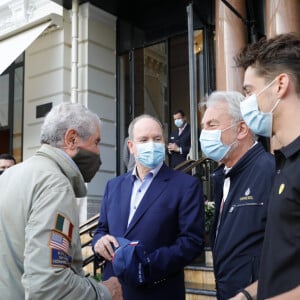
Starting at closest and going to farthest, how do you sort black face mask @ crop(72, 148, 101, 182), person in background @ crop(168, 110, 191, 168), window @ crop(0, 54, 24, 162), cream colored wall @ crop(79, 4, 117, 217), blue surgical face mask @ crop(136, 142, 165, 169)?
black face mask @ crop(72, 148, 101, 182) → blue surgical face mask @ crop(136, 142, 165, 169) → person in background @ crop(168, 110, 191, 168) → cream colored wall @ crop(79, 4, 117, 217) → window @ crop(0, 54, 24, 162)

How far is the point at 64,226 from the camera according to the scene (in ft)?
6.45

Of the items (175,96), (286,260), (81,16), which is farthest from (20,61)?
(286,260)

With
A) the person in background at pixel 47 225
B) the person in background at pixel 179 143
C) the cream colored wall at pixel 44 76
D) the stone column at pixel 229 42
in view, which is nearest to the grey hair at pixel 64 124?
the person in background at pixel 47 225

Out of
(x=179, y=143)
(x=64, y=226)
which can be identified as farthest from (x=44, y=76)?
(x=64, y=226)

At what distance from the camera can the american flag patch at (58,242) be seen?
1907 millimetres

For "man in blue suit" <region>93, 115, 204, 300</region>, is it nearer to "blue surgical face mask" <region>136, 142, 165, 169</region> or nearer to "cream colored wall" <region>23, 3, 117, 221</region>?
"blue surgical face mask" <region>136, 142, 165, 169</region>

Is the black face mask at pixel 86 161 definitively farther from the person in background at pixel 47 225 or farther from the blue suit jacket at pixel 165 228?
the blue suit jacket at pixel 165 228

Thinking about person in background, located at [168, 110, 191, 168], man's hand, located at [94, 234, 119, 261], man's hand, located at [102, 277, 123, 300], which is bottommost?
man's hand, located at [102, 277, 123, 300]

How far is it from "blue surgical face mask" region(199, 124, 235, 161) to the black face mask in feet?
2.73

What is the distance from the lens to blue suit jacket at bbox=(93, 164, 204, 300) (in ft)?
9.52

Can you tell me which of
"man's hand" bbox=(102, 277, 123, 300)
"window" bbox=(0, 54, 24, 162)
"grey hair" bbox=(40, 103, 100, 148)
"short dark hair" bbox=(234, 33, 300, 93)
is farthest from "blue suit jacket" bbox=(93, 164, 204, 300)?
"window" bbox=(0, 54, 24, 162)

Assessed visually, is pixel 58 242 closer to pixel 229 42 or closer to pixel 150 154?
pixel 150 154

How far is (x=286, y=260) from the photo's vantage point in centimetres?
157

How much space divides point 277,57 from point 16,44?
7.77 metres
